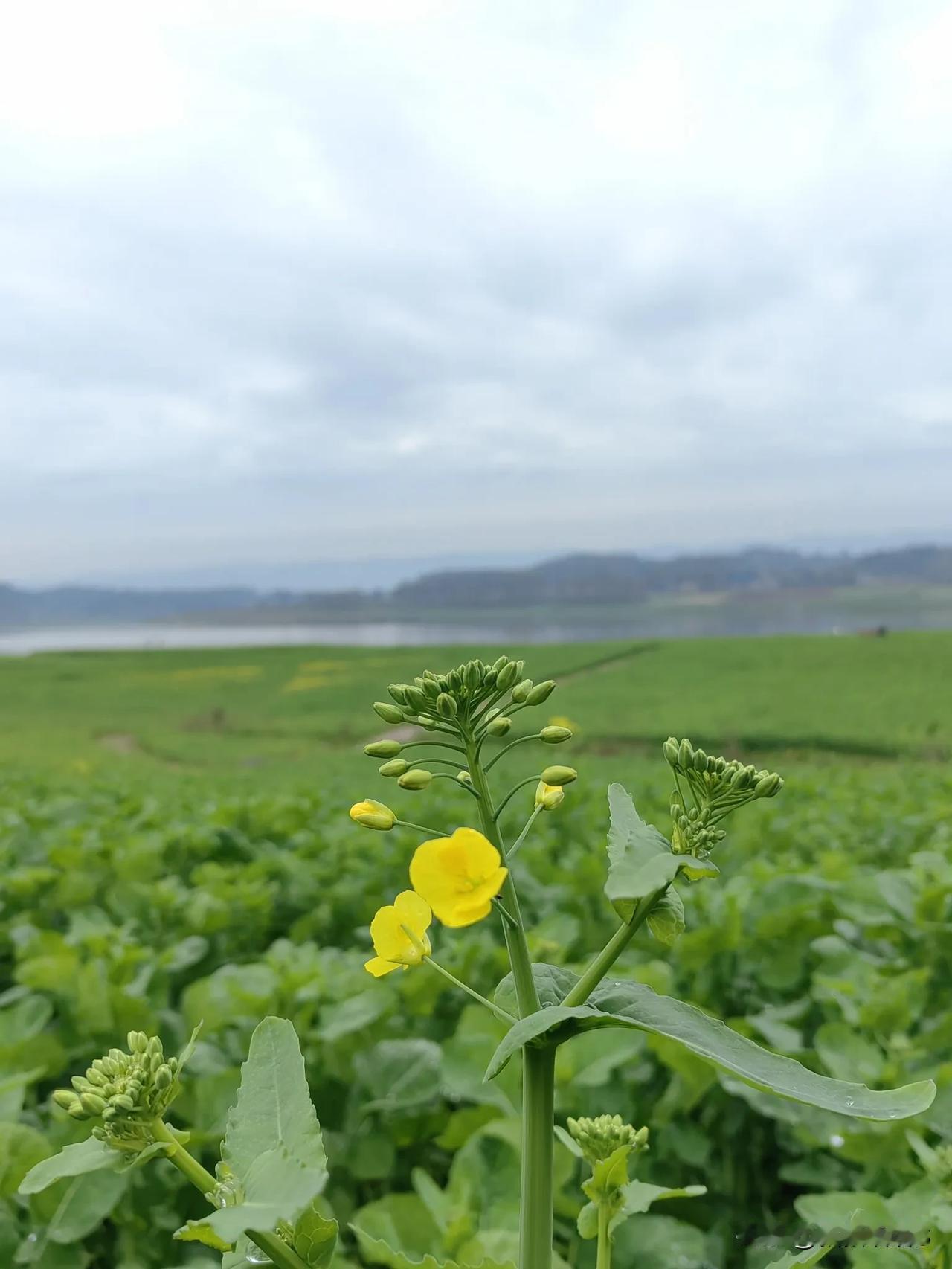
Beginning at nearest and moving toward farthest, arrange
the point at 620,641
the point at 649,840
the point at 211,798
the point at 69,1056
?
1. the point at 649,840
2. the point at 69,1056
3. the point at 211,798
4. the point at 620,641

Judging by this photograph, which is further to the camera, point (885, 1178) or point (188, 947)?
point (188, 947)

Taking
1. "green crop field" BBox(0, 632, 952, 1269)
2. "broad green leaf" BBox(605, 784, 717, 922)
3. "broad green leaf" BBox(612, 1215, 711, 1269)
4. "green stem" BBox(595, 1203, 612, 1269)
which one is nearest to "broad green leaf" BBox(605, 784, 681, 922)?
"broad green leaf" BBox(605, 784, 717, 922)

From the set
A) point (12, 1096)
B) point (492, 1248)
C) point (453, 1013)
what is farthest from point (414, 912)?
point (453, 1013)

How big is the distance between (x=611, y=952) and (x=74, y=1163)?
52cm

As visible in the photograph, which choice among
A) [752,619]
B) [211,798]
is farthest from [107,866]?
[752,619]

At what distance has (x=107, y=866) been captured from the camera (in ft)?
14.5

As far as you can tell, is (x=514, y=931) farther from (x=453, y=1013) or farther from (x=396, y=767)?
(x=453, y=1013)

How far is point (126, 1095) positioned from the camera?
2.34 feet

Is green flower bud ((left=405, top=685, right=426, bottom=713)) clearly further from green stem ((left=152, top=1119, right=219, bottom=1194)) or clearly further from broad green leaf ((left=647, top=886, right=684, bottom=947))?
green stem ((left=152, top=1119, right=219, bottom=1194))

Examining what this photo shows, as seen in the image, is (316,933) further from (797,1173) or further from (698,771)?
(698,771)

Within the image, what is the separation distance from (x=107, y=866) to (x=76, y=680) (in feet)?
158

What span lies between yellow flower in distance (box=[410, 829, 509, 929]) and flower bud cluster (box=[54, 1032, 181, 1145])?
0.29 metres

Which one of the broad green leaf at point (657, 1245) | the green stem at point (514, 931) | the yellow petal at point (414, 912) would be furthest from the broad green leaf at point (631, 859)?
the broad green leaf at point (657, 1245)

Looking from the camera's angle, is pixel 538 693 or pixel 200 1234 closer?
pixel 200 1234
